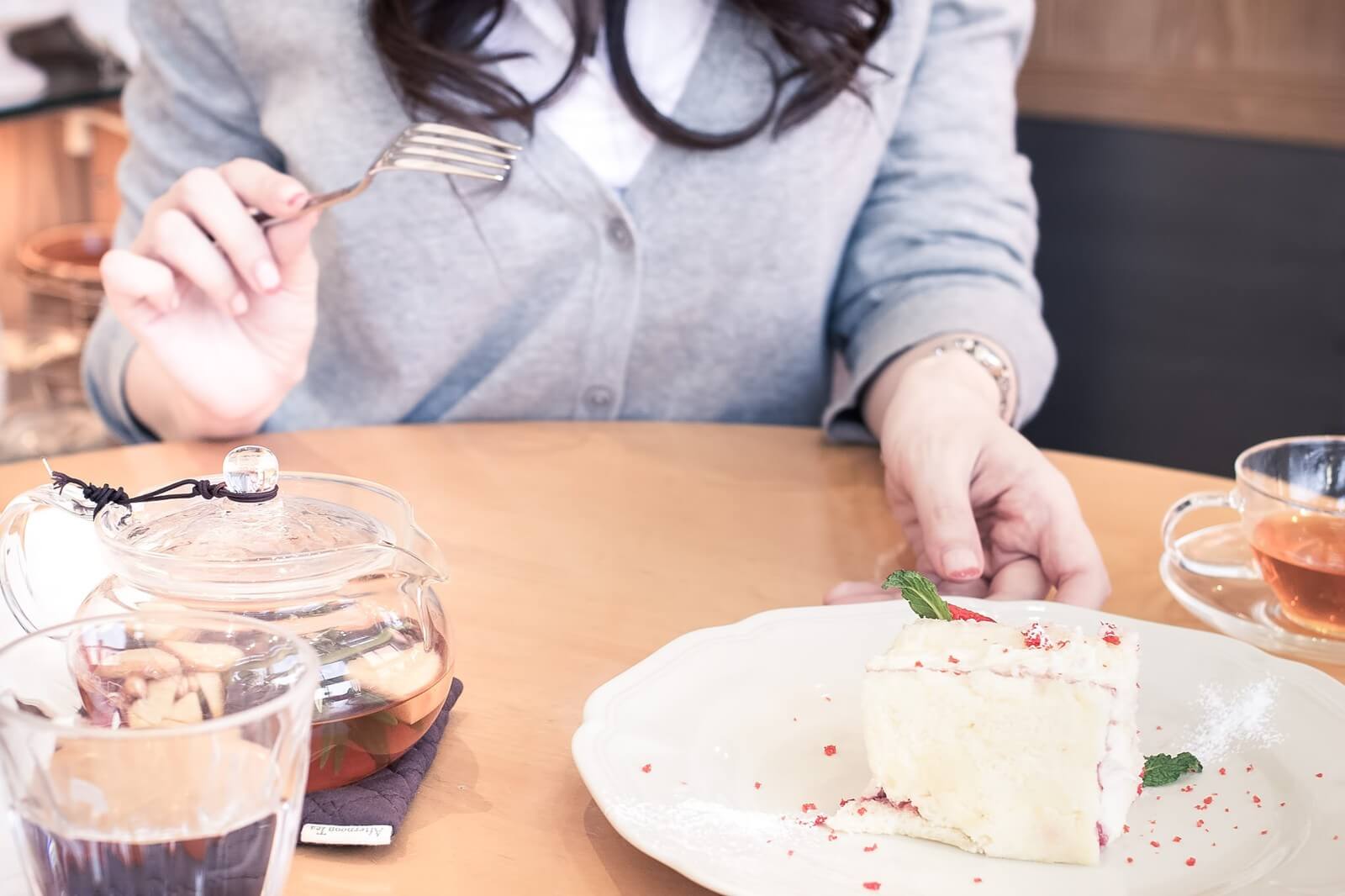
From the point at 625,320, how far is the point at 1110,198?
1.60 meters

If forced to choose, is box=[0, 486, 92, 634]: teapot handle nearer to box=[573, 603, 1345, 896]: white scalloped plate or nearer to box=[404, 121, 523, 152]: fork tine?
box=[573, 603, 1345, 896]: white scalloped plate

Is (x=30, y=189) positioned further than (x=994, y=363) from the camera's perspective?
Yes

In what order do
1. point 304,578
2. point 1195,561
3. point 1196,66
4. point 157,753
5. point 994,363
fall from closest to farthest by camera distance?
point 157,753 → point 304,578 → point 1195,561 → point 994,363 → point 1196,66

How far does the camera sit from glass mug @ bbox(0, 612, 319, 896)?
477mm

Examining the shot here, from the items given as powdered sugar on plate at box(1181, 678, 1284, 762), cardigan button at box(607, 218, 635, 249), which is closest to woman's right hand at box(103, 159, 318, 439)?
cardigan button at box(607, 218, 635, 249)

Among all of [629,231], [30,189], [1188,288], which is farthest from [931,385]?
[30,189]

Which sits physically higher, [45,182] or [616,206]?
[616,206]

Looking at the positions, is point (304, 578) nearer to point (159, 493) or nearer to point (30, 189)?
point (159, 493)

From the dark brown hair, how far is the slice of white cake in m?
0.80

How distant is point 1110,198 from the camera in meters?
2.66

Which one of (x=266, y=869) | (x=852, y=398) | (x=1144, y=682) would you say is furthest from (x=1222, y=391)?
(x=266, y=869)

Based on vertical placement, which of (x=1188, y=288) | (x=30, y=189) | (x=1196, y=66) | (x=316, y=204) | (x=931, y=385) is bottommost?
(x=30, y=189)

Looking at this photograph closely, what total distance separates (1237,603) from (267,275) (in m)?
0.76

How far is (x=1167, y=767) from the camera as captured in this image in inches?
27.9
